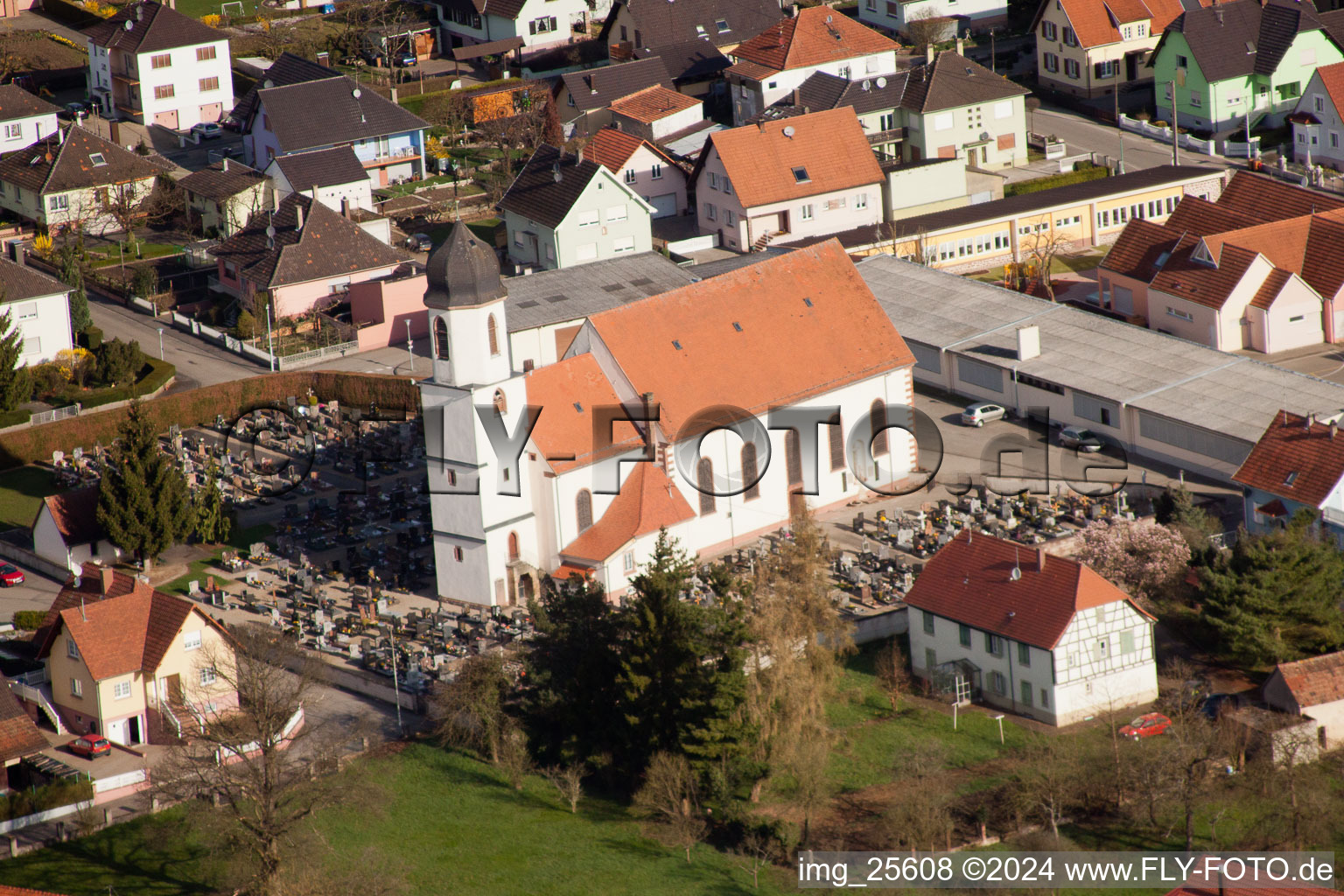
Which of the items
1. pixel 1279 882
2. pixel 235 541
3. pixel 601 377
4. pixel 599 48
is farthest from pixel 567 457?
pixel 599 48

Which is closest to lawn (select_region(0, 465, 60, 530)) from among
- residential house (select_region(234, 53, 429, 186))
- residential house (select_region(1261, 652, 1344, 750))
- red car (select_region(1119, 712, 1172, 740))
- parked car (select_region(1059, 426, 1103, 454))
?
residential house (select_region(234, 53, 429, 186))

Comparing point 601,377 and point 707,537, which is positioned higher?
point 601,377

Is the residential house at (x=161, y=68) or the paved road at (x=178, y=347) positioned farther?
the residential house at (x=161, y=68)

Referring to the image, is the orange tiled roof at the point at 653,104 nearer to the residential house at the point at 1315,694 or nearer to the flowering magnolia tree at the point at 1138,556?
the flowering magnolia tree at the point at 1138,556

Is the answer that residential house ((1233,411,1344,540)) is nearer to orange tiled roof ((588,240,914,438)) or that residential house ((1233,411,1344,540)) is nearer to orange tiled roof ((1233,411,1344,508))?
orange tiled roof ((1233,411,1344,508))

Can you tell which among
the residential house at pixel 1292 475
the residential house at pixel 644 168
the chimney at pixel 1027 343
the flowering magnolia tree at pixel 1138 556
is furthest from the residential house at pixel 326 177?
the residential house at pixel 1292 475

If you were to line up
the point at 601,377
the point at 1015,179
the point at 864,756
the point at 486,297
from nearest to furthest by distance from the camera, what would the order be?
the point at 864,756 < the point at 486,297 < the point at 601,377 < the point at 1015,179

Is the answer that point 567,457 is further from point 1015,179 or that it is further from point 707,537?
point 1015,179
